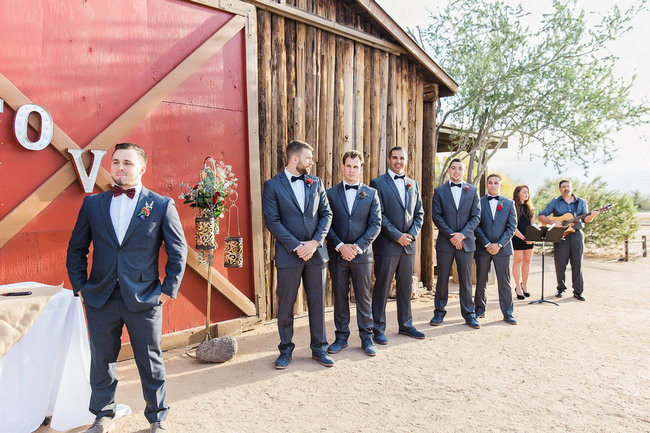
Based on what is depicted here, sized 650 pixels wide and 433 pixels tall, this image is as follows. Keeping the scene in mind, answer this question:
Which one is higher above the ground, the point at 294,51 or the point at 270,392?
the point at 294,51

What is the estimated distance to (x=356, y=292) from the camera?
4465 mm

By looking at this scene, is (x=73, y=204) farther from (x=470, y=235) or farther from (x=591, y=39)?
(x=591, y=39)

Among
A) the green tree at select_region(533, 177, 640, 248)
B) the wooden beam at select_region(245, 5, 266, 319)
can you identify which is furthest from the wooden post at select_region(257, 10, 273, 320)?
the green tree at select_region(533, 177, 640, 248)

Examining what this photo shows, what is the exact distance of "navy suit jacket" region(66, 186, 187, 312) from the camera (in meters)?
2.71

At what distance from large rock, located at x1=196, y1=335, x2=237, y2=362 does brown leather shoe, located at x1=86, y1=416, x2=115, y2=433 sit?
4.35 feet

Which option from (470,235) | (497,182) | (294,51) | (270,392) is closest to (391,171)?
(470,235)

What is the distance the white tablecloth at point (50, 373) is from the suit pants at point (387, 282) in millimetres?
2875

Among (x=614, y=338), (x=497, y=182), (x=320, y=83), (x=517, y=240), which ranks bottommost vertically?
Answer: (x=614, y=338)

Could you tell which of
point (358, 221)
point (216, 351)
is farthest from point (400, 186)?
point (216, 351)

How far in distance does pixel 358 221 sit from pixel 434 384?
5.66 feet

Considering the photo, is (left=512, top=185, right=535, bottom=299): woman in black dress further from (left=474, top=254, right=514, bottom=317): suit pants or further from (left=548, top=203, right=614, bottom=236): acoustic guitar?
(left=474, top=254, right=514, bottom=317): suit pants

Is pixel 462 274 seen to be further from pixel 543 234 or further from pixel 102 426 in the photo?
pixel 102 426

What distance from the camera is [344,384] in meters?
3.64

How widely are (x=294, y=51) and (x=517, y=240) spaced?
4832 millimetres
